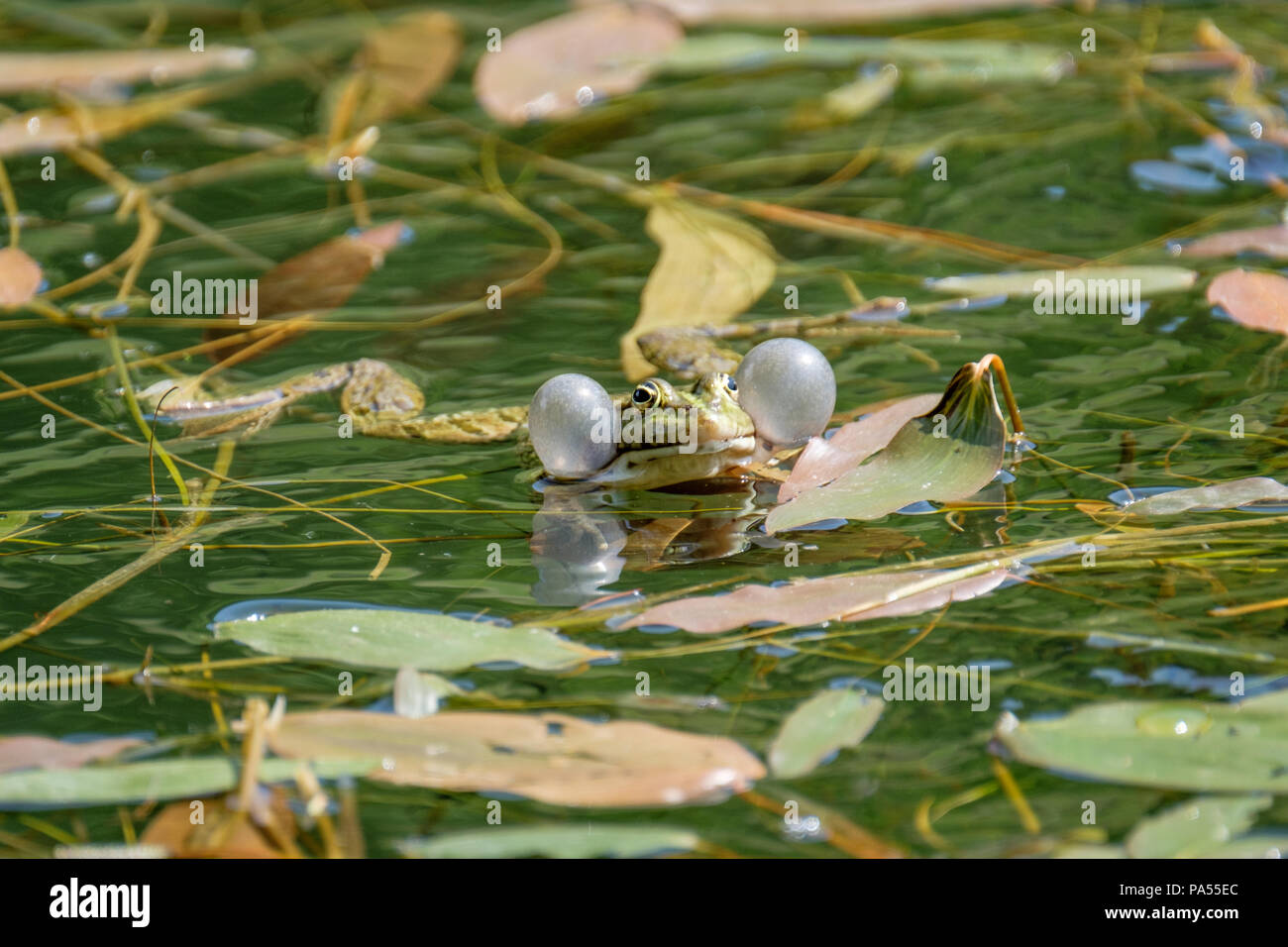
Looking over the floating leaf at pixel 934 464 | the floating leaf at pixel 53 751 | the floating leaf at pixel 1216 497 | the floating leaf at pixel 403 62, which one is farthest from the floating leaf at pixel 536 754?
the floating leaf at pixel 403 62

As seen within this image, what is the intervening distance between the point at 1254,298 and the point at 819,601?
178cm

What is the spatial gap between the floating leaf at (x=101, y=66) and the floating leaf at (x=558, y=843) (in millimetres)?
4657

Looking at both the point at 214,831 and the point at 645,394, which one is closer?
the point at 214,831

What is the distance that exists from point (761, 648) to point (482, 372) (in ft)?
5.23

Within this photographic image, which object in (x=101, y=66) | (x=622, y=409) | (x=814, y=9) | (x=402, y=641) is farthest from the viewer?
(x=814, y=9)

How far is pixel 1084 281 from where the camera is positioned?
3498mm

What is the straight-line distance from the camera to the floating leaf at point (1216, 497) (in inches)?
91.4

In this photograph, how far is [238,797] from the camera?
1753 mm

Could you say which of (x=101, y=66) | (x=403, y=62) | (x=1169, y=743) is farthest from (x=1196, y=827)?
(x=101, y=66)

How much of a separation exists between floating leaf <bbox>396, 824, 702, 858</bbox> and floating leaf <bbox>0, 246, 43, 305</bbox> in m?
2.80

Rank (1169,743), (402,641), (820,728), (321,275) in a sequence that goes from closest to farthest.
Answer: (1169,743)
(820,728)
(402,641)
(321,275)

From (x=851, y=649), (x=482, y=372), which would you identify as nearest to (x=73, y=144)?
(x=482, y=372)

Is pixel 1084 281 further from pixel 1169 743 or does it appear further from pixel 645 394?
pixel 1169 743

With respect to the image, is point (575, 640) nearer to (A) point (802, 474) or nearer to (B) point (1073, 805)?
(A) point (802, 474)
